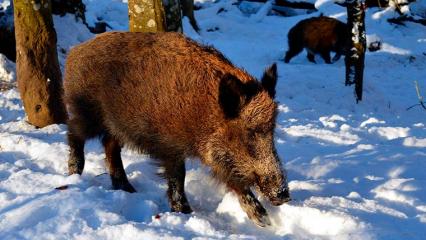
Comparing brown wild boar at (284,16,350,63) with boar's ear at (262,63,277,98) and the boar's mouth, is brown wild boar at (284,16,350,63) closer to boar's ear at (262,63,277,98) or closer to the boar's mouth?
boar's ear at (262,63,277,98)

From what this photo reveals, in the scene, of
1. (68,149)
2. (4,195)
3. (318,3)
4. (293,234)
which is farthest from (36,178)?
(318,3)

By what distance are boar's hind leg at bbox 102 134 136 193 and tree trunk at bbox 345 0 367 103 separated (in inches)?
278

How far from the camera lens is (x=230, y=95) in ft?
12.2

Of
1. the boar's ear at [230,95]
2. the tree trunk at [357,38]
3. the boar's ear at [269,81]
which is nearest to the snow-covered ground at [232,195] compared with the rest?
the boar's ear at [230,95]

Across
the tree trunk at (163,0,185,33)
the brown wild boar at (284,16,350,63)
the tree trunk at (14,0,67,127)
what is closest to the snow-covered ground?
the tree trunk at (14,0,67,127)

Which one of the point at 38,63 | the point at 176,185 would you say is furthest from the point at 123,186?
the point at 38,63

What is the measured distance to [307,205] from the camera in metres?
3.86

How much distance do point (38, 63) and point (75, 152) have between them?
195 centimetres

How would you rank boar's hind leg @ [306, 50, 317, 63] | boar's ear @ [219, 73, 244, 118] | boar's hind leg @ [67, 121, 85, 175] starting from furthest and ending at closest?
boar's hind leg @ [306, 50, 317, 63] < boar's hind leg @ [67, 121, 85, 175] < boar's ear @ [219, 73, 244, 118]

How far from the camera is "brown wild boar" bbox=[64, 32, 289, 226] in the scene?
3.81 meters

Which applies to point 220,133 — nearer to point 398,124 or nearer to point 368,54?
point 398,124

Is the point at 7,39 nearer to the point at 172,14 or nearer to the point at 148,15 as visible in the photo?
the point at 172,14

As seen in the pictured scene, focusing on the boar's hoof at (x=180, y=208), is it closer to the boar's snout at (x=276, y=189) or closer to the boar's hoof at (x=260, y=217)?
the boar's hoof at (x=260, y=217)

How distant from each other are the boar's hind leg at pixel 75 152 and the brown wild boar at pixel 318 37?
12.2 m
